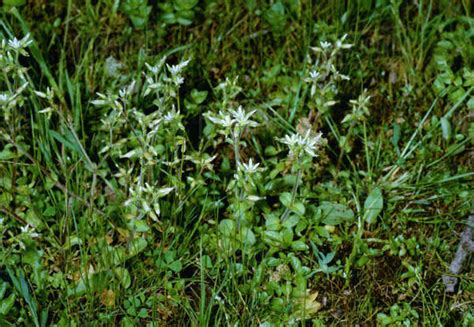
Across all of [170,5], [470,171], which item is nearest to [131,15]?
[170,5]

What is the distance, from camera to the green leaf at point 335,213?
295 cm

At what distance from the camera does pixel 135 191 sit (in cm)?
264

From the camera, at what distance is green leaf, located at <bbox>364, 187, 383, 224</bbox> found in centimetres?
297

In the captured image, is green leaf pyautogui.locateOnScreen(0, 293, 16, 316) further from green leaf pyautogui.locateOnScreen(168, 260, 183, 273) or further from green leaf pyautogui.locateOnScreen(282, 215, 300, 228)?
green leaf pyautogui.locateOnScreen(282, 215, 300, 228)

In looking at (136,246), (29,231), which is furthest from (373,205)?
(29,231)

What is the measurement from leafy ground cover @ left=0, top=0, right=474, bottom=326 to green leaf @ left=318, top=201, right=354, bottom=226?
1 centimetres

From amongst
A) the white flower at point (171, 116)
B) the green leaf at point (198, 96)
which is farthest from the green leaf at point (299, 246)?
the green leaf at point (198, 96)

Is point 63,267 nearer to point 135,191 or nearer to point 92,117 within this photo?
point 135,191

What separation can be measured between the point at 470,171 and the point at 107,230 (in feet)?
5.20

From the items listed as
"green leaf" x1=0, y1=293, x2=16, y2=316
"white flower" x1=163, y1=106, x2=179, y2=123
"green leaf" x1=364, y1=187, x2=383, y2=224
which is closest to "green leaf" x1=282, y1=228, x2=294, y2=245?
"green leaf" x1=364, y1=187, x2=383, y2=224

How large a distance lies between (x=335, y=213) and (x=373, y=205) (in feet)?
0.53

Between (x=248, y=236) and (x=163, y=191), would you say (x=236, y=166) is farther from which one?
(x=163, y=191)

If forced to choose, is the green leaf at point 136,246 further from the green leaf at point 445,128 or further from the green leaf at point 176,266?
the green leaf at point 445,128

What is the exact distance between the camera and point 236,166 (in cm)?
289
